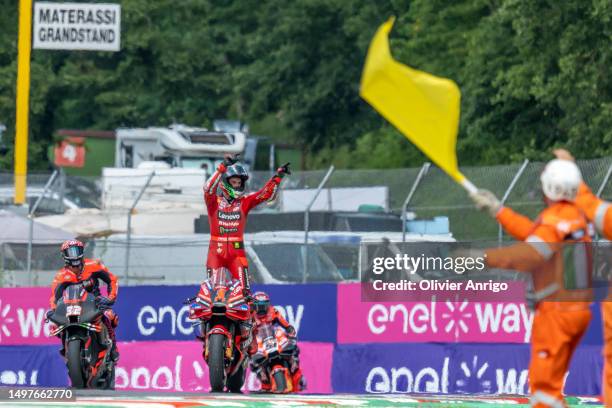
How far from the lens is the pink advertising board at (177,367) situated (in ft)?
65.6

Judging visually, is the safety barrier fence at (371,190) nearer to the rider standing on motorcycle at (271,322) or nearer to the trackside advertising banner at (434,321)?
the trackside advertising banner at (434,321)

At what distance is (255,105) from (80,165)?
11072 mm

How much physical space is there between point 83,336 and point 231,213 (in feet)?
6.86

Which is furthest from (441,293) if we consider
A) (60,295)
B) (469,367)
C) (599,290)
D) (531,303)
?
(531,303)

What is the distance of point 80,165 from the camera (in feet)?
150

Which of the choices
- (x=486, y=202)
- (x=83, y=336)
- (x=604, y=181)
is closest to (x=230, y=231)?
(x=83, y=336)

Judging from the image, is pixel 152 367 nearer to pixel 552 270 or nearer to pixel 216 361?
pixel 216 361

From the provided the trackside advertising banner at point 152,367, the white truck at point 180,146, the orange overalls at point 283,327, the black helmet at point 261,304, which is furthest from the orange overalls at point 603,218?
the white truck at point 180,146

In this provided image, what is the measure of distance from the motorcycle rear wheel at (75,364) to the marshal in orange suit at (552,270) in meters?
6.98

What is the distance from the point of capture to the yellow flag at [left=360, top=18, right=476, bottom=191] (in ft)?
37.8

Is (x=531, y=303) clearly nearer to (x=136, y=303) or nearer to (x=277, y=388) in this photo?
(x=277, y=388)

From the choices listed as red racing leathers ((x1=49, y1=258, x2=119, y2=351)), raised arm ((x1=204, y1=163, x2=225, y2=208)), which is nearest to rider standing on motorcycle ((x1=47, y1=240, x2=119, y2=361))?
red racing leathers ((x1=49, y1=258, x2=119, y2=351))

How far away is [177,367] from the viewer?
67.6ft

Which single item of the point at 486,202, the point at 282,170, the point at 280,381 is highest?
the point at 282,170
